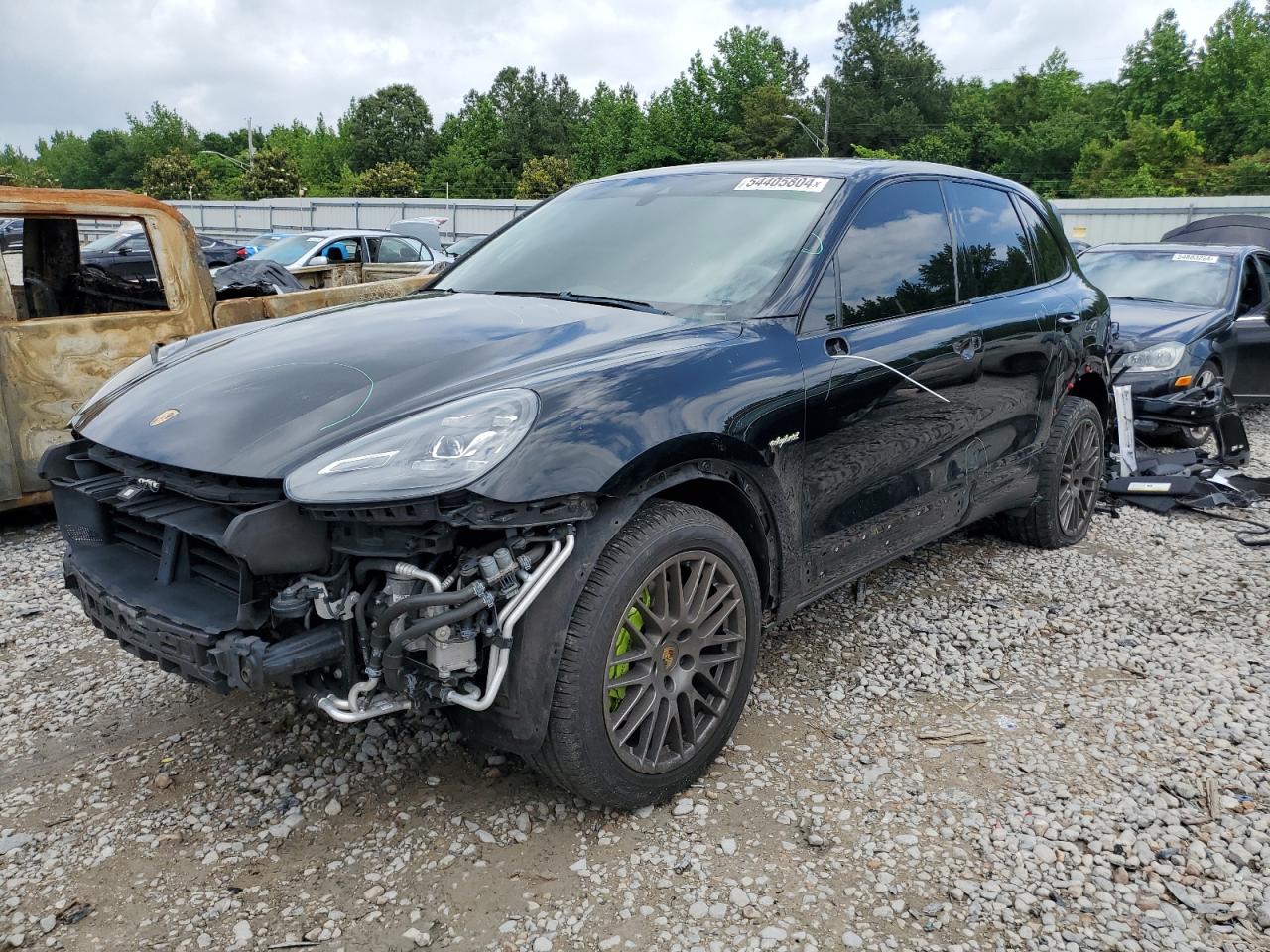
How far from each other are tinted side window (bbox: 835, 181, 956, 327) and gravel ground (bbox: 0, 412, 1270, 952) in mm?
1402

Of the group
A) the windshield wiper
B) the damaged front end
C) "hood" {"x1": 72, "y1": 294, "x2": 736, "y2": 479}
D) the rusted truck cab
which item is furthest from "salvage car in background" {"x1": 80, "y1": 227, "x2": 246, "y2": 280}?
the damaged front end

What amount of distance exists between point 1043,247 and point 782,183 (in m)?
1.96

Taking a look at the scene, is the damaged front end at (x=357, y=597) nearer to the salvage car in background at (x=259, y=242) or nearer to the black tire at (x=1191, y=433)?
the black tire at (x=1191, y=433)

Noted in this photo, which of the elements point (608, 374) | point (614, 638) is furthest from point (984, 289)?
point (614, 638)

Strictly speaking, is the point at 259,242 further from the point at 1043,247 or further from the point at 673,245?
the point at 673,245

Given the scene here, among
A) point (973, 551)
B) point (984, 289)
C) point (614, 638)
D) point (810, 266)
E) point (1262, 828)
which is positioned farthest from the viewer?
point (973, 551)

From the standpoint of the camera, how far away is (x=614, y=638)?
2.59 meters

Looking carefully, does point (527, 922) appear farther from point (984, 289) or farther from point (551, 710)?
point (984, 289)

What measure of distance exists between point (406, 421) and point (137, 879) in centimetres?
141

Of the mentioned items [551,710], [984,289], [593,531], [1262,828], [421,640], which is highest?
[984,289]

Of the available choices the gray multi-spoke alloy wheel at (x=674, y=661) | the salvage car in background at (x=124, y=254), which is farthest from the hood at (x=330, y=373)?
the salvage car in background at (x=124, y=254)

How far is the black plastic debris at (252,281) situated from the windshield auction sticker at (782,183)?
5074 millimetres

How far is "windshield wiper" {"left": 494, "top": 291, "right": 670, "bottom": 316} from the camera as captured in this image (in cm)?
332

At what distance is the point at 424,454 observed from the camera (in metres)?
2.39
